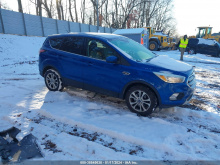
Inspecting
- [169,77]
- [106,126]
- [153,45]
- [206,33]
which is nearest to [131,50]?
[169,77]

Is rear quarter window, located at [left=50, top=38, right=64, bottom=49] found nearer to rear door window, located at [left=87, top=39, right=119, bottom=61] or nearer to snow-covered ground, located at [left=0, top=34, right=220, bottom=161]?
rear door window, located at [left=87, top=39, right=119, bottom=61]

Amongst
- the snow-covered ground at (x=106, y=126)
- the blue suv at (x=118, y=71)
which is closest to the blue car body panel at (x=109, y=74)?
the blue suv at (x=118, y=71)

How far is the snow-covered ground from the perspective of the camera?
7.73ft

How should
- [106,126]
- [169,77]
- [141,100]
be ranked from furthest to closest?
[141,100] < [169,77] < [106,126]

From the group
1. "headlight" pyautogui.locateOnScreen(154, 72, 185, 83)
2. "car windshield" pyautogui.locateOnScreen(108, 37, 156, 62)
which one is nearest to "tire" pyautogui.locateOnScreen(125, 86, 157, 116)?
"headlight" pyautogui.locateOnScreen(154, 72, 185, 83)

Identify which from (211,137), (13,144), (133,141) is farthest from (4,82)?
(211,137)

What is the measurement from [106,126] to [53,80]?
250 cm

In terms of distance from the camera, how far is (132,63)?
11.0 feet

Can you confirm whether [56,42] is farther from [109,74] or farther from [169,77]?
[169,77]

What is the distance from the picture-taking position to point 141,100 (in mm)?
3393

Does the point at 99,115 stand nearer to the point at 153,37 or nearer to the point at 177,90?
the point at 177,90

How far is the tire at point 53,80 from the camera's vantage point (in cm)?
454

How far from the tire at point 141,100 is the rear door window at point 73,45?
68.0 inches

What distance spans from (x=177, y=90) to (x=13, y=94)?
4435mm
